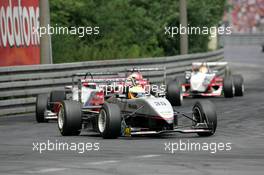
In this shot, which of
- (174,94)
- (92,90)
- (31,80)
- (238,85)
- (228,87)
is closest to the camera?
(92,90)

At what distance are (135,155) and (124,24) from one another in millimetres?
26180

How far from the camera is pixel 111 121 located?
54.2ft

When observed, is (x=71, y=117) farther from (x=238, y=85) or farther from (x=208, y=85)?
(x=238, y=85)

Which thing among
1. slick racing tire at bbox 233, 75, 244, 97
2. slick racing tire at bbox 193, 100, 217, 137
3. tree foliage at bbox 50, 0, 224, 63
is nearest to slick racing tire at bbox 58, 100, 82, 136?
slick racing tire at bbox 193, 100, 217, 137

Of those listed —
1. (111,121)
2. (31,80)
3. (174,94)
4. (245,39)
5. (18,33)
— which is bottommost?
(111,121)

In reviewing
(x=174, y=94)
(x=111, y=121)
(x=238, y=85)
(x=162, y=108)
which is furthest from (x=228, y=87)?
(x=111, y=121)

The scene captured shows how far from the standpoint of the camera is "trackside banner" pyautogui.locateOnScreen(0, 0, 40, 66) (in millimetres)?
28750

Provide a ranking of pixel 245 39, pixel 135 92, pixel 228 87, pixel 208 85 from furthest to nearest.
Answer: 1. pixel 245 39
2. pixel 208 85
3. pixel 228 87
4. pixel 135 92

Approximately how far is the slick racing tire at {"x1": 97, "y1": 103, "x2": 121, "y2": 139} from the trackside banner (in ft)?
39.1

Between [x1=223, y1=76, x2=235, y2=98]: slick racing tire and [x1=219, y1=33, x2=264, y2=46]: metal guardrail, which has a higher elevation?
[x1=219, y1=33, x2=264, y2=46]: metal guardrail

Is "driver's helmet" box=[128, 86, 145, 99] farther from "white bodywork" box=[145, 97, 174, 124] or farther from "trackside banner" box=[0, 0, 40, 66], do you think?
"trackside banner" box=[0, 0, 40, 66]

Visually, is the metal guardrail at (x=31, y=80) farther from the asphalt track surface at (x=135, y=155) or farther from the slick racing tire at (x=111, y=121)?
the slick racing tire at (x=111, y=121)

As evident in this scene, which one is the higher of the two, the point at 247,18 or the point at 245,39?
the point at 247,18

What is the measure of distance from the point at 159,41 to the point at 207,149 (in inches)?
1169
